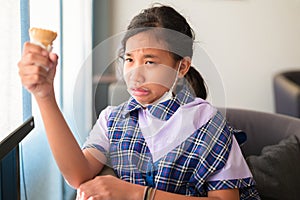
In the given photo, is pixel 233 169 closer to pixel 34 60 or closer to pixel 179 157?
pixel 179 157

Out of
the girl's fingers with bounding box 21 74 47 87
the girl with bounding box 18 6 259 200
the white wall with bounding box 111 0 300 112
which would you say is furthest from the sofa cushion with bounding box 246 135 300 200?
the white wall with bounding box 111 0 300 112

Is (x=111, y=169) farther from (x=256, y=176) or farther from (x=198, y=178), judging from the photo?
(x=256, y=176)

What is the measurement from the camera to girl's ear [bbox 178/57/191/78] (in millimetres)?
929

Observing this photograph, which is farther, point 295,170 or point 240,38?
point 240,38

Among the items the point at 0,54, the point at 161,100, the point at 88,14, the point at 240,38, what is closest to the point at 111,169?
the point at 161,100

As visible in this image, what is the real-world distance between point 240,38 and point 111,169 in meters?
1.81

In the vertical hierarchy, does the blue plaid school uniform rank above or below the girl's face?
below

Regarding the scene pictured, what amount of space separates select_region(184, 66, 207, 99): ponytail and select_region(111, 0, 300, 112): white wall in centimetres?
163

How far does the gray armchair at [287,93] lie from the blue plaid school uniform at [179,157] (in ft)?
4.60

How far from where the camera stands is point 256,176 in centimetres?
135

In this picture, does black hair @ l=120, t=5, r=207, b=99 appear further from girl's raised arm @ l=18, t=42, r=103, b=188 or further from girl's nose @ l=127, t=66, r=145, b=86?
girl's raised arm @ l=18, t=42, r=103, b=188

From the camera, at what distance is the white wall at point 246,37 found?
8.59ft

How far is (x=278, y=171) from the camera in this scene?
1367 mm

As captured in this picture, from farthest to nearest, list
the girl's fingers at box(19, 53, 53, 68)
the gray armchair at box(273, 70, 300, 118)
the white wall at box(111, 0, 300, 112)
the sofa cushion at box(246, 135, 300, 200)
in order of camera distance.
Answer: the white wall at box(111, 0, 300, 112), the gray armchair at box(273, 70, 300, 118), the sofa cushion at box(246, 135, 300, 200), the girl's fingers at box(19, 53, 53, 68)
